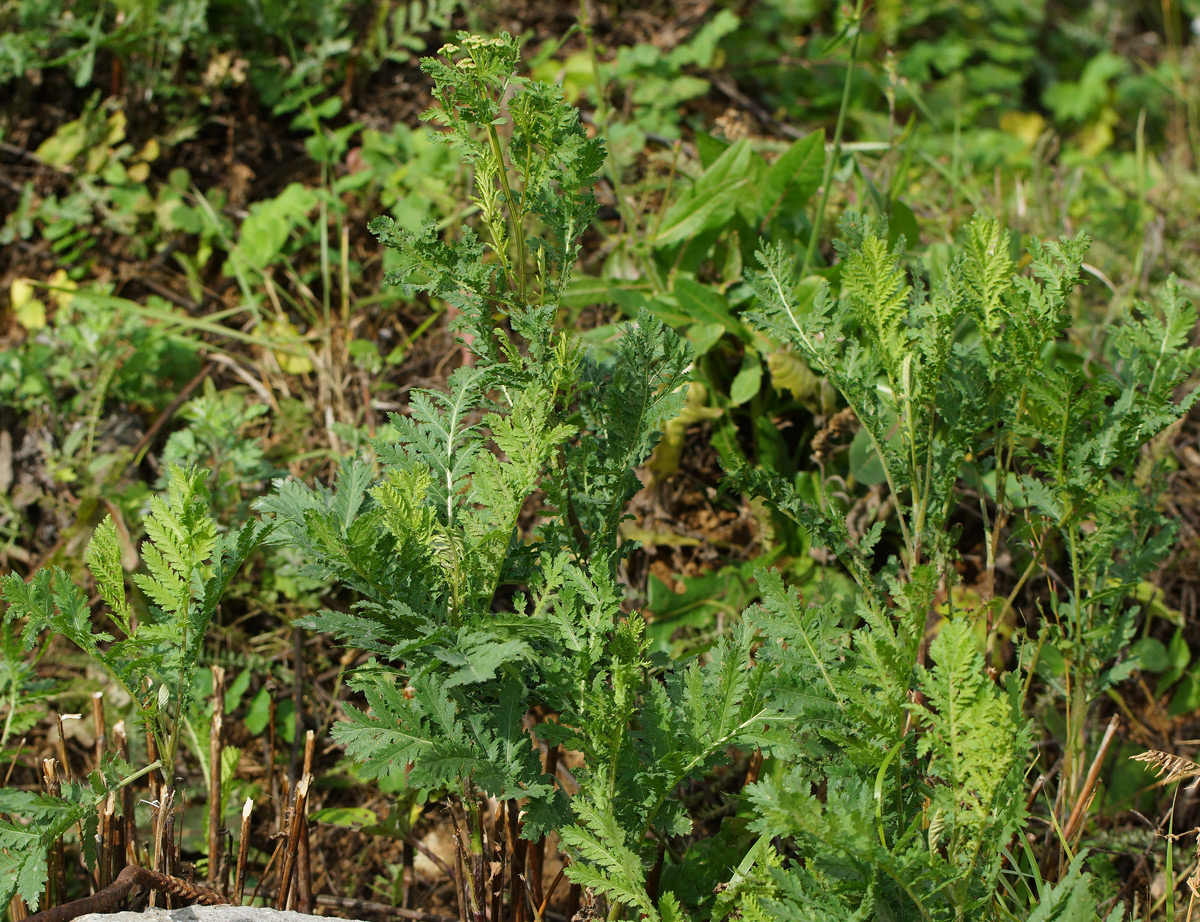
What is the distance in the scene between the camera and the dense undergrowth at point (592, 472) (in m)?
1.28

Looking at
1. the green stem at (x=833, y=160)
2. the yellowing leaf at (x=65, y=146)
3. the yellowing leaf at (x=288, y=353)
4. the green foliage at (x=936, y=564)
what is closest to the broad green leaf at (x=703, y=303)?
the green stem at (x=833, y=160)

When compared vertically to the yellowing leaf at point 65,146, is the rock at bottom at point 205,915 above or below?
below

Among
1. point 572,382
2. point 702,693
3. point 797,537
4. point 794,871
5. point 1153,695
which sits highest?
point 572,382

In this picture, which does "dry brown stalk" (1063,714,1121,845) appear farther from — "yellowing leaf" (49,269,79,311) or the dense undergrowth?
"yellowing leaf" (49,269,79,311)

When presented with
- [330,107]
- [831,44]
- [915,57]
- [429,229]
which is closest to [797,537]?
[831,44]

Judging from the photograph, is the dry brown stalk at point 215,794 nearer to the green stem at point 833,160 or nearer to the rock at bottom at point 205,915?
the rock at bottom at point 205,915

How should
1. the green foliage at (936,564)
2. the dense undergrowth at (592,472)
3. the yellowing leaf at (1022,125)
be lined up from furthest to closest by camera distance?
the yellowing leaf at (1022,125), the dense undergrowth at (592,472), the green foliage at (936,564)

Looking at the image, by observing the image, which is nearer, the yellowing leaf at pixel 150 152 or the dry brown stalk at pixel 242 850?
the dry brown stalk at pixel 242 850

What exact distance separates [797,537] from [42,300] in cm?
250

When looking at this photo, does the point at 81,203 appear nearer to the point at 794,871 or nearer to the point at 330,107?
the point at 330,107

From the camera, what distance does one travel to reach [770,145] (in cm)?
314

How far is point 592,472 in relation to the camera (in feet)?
4.75

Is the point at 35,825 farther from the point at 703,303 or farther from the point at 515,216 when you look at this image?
the point at 703,303

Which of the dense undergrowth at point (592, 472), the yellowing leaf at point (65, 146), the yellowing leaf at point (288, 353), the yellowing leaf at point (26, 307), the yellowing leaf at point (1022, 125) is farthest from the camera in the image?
the yellowing leaf at point (1022, 125)
